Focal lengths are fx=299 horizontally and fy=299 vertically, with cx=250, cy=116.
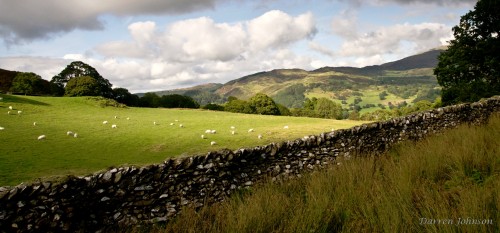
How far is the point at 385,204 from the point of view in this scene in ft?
14.0

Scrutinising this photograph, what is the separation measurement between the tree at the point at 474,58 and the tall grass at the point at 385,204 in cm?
2396

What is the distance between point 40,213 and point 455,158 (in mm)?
7631

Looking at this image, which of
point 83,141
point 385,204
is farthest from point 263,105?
point 385,204

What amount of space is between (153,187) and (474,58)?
31.7 meters

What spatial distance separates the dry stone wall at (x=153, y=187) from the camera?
4297 millimetres

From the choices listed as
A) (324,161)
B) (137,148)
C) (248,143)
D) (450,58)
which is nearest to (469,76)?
(450,58)

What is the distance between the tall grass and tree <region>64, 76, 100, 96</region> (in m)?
54.3

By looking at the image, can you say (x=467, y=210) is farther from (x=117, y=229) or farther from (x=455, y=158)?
(x=117, y=229)

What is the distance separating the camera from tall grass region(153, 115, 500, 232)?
11.7ft

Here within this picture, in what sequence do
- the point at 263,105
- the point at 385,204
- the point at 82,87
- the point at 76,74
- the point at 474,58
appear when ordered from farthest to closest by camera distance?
the point at 263,105, the point at 76,74, the point at 82,87, the point at 474,58, the point at 385,204

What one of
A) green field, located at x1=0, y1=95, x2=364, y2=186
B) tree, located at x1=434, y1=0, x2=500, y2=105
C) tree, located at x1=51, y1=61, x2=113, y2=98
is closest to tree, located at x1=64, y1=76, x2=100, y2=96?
tree, located at x1=51, y1=61, x2=113, y2=98

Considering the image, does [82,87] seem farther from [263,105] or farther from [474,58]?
[474,58]

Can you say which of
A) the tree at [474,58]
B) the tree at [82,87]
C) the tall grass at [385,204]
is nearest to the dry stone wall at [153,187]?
the tall grass at [385,204]

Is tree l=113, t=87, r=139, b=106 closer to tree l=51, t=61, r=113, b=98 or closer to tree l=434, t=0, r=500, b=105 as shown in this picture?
tree l=51, t=61, r=113, b=98
